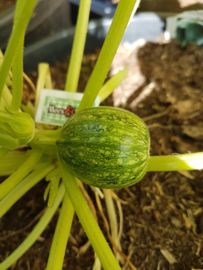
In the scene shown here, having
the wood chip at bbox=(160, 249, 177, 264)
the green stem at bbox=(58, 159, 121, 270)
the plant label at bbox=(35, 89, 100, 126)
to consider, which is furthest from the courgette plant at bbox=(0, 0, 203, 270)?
the wood chip at bbox=(160, 249, 177, 264)

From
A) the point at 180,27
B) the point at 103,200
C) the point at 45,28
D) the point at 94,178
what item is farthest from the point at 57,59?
the point at 94,178

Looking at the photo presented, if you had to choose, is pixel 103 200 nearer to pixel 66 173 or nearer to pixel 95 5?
pixel 66 173

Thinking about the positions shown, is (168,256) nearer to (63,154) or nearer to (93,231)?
(93,231)

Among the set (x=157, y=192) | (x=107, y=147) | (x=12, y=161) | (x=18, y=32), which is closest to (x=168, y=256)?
(x=157, y=192)

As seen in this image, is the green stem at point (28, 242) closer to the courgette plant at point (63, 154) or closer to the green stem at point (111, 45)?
the courgette plant at point (63, 154)

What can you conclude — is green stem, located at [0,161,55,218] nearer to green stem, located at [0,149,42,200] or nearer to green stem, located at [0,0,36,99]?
green stem, located at [0,149,42,200]

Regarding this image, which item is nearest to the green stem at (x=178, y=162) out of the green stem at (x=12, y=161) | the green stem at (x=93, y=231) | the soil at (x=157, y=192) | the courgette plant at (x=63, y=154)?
the courgette plant at (x=63, y=154)
